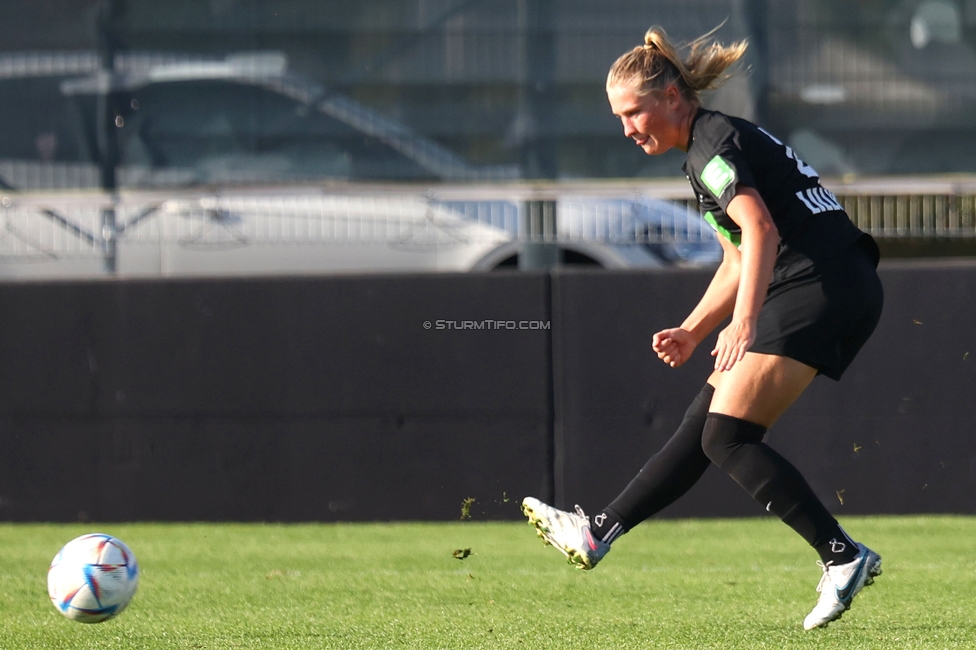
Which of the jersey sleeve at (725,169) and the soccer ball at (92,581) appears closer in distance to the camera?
the jersey sleeve at (725,169)

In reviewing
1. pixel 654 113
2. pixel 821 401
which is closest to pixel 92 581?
pixel 654 113

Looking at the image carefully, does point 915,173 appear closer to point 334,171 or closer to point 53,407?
point 334,171

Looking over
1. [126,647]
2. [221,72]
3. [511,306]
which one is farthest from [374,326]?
[126,647]

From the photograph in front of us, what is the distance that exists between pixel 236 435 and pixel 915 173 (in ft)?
12.0

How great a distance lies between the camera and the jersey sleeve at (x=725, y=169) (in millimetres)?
3678

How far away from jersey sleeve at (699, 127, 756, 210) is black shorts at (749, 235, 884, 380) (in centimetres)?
34

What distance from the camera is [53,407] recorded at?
22.3 feet

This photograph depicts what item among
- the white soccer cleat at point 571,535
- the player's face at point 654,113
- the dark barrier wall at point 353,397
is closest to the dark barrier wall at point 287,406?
the dark barrier wall at point 353,397

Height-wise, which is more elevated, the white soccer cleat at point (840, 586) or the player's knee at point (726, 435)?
the player's knee at point (726, 435)

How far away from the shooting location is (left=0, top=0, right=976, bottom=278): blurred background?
7008 millimetres

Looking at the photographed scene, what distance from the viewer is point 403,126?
708 centimetres

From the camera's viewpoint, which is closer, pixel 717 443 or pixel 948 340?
pixel 717 443

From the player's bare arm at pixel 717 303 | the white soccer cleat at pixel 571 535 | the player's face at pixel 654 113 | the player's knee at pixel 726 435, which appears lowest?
the white soccer cleat at pixel 571 535

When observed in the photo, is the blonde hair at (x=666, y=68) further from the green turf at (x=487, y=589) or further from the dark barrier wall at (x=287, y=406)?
the dark barrier wall at (x=287, y=406)
